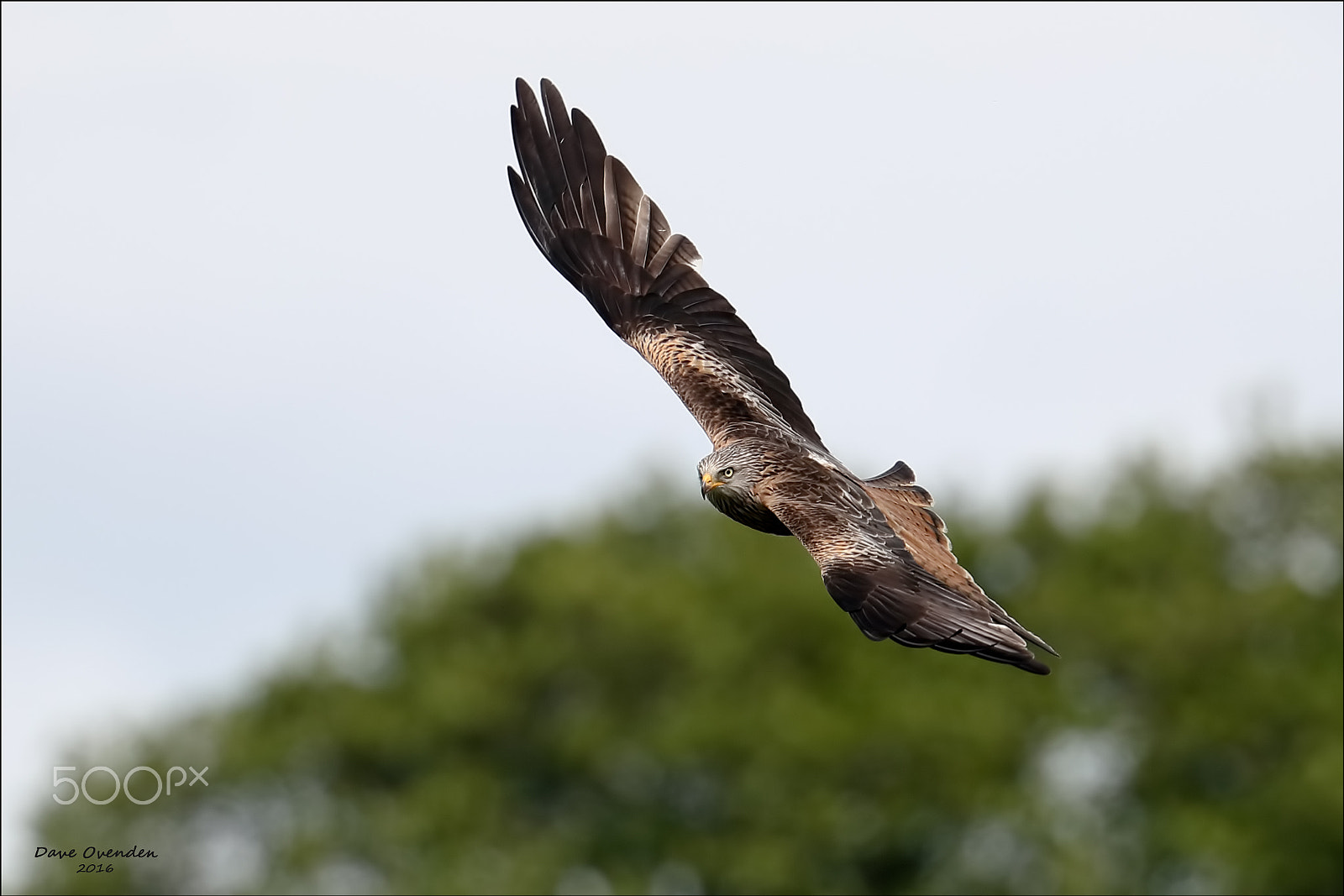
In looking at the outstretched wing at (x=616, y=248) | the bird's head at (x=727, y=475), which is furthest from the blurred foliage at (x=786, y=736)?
the bird's head at (x=727, y=475)

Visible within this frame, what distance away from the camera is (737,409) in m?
16.4

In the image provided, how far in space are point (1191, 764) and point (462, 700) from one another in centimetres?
1715

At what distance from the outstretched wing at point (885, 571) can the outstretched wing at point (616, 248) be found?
6.55ft

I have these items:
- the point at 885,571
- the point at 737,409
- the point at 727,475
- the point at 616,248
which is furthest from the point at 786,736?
the point at 885,571

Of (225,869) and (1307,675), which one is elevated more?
(1307,675)

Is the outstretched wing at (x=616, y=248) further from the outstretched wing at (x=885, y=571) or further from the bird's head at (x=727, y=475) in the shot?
the outstretched wing at (x=885, y=571)

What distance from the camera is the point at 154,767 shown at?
5247 centimetres

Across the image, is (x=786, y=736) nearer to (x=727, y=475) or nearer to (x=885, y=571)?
(x=727, y=475)

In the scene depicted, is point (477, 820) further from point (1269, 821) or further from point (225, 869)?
point (1269, 821)

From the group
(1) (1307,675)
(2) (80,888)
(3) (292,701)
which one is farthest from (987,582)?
(2) (80,888)

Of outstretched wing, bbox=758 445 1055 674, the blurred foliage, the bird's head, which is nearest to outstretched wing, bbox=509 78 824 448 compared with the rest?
the bird's head

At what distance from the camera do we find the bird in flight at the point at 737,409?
13.5 meters

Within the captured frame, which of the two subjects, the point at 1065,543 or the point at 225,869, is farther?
the point at 1065,543

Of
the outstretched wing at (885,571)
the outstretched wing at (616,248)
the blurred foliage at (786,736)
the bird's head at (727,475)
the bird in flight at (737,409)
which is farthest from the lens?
the blurred foliage at (786,736)
